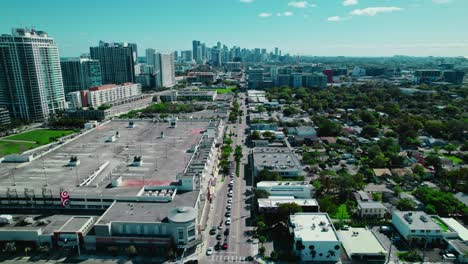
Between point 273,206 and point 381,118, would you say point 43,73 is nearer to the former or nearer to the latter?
point 273,206

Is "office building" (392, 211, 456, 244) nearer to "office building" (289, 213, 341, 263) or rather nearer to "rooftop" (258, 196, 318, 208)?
"office building" (289, 213, 341, 263)

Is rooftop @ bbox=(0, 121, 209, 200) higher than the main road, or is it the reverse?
rooftop @ bbox=(0, 121, 209, 200)

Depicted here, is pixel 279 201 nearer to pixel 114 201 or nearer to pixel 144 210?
pixel 144 210

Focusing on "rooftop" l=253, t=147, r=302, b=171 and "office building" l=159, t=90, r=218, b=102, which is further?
"office building" l=159, t=90, r=218, b=102

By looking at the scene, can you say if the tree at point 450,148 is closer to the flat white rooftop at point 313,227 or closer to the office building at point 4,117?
the flat white rooftop at point 313,227

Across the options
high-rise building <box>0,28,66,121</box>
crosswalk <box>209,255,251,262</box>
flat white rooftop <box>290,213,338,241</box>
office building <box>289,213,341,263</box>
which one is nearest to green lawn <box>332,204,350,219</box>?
flat white rooftop <box>290,213,338,241</box>

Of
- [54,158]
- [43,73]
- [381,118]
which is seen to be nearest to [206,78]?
[43,73]
